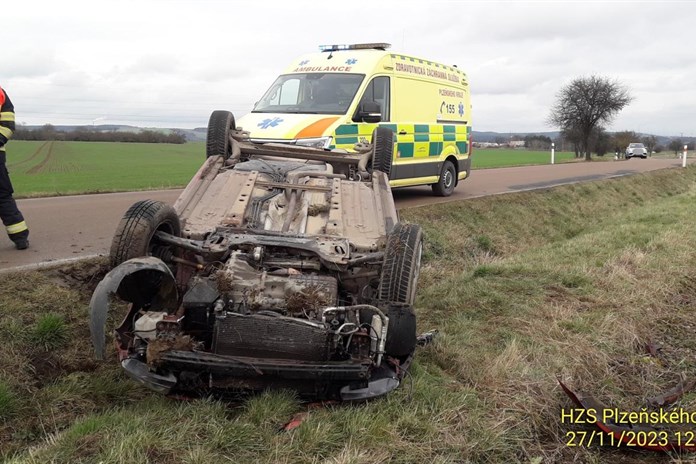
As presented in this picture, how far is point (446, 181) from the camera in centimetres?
1189

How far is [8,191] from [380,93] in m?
5.44

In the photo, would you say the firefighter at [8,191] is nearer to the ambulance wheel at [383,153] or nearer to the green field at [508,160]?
the ambulance wheel at [383,153]

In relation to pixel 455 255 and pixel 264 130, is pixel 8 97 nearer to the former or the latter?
pixel 264 130

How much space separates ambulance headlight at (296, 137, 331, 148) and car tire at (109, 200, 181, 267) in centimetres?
369

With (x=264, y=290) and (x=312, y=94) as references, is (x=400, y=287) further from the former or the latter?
(x=312, y=94)

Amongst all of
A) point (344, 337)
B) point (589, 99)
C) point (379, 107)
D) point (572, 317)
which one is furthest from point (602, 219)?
point (589, 99)

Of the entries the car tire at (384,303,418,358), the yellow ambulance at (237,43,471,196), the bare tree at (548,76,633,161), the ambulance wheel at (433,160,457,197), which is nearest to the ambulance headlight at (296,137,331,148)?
the yellow ambulance at (237,43,471,196)

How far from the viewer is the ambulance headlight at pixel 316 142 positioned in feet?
25.5

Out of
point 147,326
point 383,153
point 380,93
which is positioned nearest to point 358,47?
point 380,93

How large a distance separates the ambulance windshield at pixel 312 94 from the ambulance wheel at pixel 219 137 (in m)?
2.37

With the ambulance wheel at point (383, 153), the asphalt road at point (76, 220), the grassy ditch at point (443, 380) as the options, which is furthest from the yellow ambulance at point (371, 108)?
the grassy ditch at point (443, 380)

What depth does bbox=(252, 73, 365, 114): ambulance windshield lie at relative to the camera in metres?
8.59

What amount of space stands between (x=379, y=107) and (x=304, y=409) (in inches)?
231

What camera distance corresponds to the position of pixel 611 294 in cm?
652
